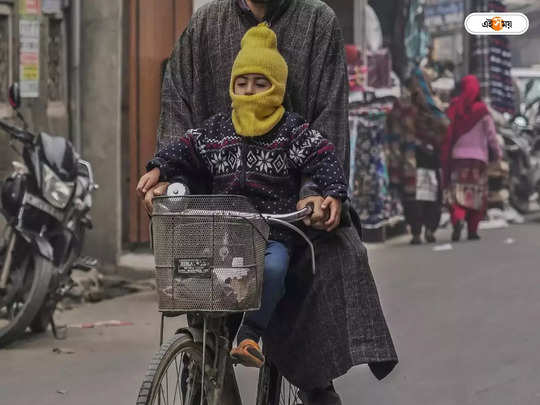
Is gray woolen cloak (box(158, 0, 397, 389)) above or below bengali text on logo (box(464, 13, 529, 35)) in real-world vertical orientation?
below

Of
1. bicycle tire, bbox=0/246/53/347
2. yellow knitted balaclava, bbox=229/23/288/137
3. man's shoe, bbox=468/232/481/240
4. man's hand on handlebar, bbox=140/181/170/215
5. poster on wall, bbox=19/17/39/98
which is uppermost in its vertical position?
poster on wall, bbox=19/17/39/98

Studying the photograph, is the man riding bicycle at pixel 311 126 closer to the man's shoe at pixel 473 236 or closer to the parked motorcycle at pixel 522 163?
the man's shoe at pixel 473 236

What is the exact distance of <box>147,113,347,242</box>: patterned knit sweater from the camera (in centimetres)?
411

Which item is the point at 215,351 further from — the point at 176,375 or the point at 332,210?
the point at 332,210

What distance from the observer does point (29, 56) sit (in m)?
9.27

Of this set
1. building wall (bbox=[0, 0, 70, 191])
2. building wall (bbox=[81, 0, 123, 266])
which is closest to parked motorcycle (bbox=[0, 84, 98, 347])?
building wall (bbox=[0, 0, 70, 191])

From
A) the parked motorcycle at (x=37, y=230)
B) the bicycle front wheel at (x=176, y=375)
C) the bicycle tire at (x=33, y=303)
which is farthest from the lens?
the parked motorcycle at (x=37, y=230)

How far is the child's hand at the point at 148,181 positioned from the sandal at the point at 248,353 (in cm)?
54

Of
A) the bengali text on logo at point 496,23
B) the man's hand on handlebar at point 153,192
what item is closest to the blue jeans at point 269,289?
the man's hand on handlebar at point 153,192

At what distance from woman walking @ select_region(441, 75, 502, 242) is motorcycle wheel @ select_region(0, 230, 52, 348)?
20.2ft

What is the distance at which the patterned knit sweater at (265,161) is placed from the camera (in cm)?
411

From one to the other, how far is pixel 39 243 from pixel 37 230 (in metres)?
0.23

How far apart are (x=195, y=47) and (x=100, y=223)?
6.04m

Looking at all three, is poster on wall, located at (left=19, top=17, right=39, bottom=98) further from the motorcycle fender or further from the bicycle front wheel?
the bicycle front wheel
